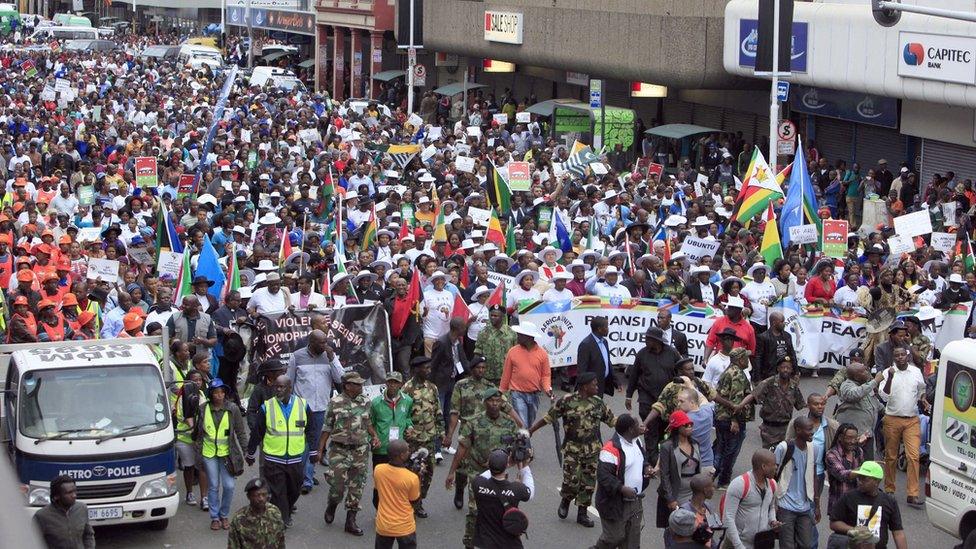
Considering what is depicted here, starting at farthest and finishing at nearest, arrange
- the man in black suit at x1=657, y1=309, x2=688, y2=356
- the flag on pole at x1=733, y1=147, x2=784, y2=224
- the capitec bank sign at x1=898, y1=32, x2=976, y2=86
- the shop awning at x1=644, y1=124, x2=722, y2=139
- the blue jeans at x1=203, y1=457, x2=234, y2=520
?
the shop awning at x1=644, y1=124, x2=722, y2=139
the capitec bank sign at x1=898, y1=32, x2=976, y2=86
the flag on pole at x1=733, y1=147, x2=784, y2=224
the man in black suit at x1=657, y1=309, x2=688, y2=356
the blue jeans at x1=203, y1=457, x2=234, y2=520

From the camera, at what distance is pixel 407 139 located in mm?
32875

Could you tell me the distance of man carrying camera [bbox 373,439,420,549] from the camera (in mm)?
8883

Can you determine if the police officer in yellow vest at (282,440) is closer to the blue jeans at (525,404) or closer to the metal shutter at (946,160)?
the blue jeans at (525,404)

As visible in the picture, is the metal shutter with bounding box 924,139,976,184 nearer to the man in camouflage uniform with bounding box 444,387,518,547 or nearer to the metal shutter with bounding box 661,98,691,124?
the metal shutter with bounding box 661,98,691,124

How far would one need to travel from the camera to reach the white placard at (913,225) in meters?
17.7

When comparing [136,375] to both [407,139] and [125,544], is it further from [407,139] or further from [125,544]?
[407,139]

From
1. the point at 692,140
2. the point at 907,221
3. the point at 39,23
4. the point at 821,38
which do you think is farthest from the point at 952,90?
the point at 39,23

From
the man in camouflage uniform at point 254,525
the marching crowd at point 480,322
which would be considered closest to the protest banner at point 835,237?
the marching crowd at point 480,322

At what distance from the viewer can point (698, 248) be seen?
17.5 meters

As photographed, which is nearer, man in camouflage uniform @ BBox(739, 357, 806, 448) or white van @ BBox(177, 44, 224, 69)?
man in camouflage uniform @ BBox(739, 357, 806, 448)

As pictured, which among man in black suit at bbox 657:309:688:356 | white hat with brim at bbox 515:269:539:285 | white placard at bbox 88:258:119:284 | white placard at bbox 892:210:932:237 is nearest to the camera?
man in black suit at bbox 657:309:688:356

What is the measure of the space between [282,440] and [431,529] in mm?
1425

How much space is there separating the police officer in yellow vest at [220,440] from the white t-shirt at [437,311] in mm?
3706

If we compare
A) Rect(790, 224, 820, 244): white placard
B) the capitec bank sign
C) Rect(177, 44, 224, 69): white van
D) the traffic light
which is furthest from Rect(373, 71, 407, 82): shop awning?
the traffic light
